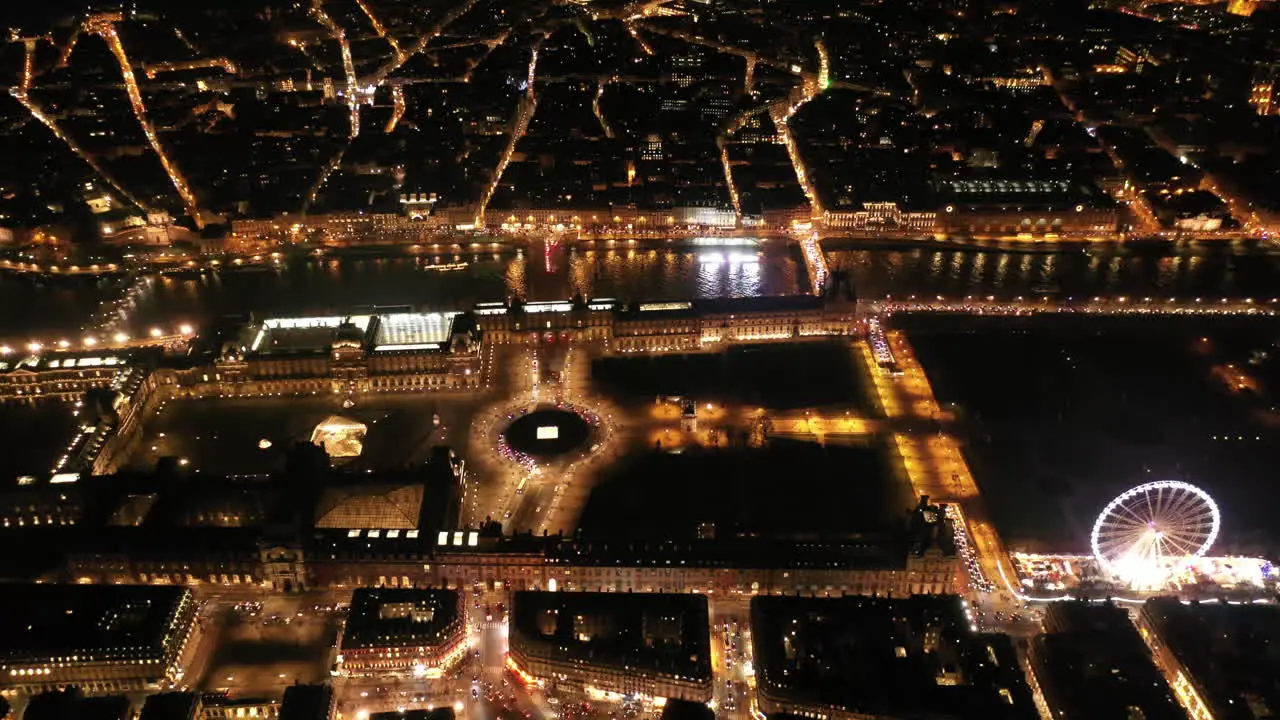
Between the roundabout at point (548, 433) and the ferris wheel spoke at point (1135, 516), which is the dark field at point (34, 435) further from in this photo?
the ferris wheel spoke at point (1135, 516)

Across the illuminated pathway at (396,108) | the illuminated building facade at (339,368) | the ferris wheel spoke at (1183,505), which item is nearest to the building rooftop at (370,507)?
the illuminated building facade at (339,368)

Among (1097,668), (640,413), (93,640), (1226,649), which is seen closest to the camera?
(1097,668)

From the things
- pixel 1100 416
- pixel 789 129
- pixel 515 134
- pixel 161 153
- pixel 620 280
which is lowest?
pixel 1100 416

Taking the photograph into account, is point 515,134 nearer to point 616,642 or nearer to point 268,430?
point 268,430

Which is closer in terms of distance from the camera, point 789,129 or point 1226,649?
point 1226,649

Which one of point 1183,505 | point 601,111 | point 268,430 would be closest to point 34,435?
point 268,430

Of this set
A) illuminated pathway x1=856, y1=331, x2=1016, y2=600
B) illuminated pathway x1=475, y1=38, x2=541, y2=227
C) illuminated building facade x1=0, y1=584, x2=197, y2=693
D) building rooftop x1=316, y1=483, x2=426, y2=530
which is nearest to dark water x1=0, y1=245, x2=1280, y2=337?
illuminated pathway x1=475, y1=38, x2=541, y2=227

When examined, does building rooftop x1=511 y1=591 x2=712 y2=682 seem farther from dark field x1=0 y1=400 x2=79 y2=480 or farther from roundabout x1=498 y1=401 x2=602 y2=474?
dark field x1=0 y1=400 x2=79 y2=480
